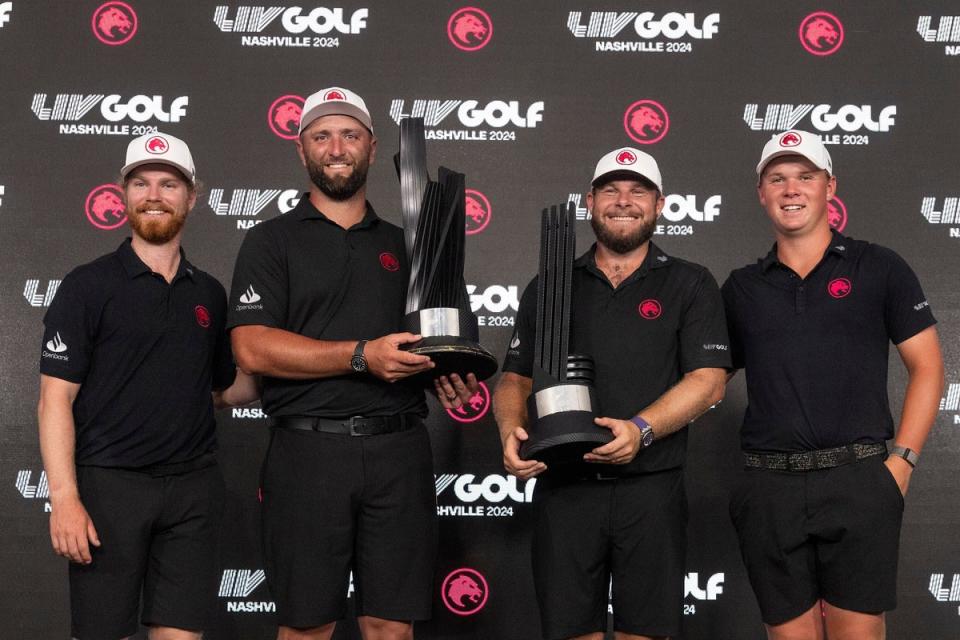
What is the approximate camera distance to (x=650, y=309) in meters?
2.46

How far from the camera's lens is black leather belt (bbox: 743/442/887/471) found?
2.35 m

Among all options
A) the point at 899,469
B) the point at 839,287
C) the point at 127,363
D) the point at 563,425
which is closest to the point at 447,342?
the point at 563,425

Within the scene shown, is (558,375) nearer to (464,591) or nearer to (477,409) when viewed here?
(477,409)

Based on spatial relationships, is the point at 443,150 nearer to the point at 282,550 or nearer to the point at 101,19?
the point at 101,19

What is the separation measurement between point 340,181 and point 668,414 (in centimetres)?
102

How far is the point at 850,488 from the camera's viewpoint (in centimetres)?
233

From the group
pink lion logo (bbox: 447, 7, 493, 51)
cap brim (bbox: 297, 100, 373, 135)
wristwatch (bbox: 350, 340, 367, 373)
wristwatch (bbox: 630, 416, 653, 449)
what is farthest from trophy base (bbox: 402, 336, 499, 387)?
pink lion logo (bbox: 447, 7, 493, 51)

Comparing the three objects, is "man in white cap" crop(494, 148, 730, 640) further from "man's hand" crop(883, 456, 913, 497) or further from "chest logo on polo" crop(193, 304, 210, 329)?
"chest logo on polo" crop(193, 304, 210, 329)

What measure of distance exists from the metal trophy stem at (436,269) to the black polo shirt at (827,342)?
0.72 m

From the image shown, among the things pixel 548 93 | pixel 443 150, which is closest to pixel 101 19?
pixel 443 150

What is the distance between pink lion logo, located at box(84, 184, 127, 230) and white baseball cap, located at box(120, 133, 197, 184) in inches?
40.3

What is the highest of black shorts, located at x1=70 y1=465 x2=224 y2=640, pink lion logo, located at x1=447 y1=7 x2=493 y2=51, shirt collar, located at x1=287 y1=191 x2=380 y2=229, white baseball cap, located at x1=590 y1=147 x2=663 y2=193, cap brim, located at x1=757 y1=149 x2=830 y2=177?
pink lion logo, located at x1=447 y1=7 x2=493 y2=51

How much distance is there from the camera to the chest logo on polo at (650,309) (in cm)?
245

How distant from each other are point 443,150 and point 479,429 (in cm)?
102
